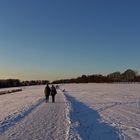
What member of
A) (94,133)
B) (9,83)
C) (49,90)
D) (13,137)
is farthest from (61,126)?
(9,83)

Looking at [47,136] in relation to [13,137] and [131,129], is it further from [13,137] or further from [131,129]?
[131,129]

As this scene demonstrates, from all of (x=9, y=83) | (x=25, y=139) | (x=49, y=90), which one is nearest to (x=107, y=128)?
(x=25, y=139)

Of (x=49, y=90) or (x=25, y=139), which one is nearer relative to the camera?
(x=25, y=139)

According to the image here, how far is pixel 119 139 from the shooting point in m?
10.0

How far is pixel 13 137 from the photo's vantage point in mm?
10469

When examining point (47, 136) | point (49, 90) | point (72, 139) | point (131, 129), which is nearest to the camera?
point (72, 139)

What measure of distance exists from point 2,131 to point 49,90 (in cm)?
1857

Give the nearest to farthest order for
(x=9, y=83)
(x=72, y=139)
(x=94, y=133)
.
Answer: (x=72, y=139) → (x=94, y=133) → (x=9, y=83)

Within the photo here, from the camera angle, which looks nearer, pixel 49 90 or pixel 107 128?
pixel 107 128

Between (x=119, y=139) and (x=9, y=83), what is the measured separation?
578ft

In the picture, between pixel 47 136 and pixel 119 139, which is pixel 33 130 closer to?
pixel 47 136

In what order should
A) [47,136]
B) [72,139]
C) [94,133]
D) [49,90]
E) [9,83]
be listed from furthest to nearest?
[9,83] < [49,90] < [94,133] < [47,136] < [72,139]

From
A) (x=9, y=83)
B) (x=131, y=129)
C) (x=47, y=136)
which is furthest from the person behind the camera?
(x=9, y=83)

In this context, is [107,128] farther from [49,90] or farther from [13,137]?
[49,90]
